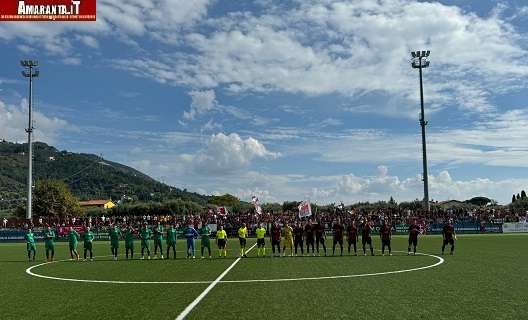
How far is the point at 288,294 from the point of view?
13.6 meters

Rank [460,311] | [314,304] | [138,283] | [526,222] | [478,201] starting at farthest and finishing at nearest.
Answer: [478,201] < [526,222] < [138,283] < [314,304] < [460,311]

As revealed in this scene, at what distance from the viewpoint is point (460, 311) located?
10.8m

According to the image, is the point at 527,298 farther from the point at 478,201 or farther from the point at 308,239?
the point at 478,201

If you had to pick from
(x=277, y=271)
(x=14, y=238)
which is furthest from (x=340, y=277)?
(x=14, y=238)

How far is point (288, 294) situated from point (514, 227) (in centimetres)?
5157

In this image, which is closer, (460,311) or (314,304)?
(460,311)

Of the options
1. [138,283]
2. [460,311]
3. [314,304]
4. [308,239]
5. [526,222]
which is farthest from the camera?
[526,222]

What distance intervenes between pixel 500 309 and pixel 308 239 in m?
18.1

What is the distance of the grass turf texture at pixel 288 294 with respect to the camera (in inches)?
433

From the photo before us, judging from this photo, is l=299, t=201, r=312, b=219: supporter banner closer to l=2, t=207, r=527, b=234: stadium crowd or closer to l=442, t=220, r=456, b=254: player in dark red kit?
l=2, t=207, r=527, b=234: stadium crowd

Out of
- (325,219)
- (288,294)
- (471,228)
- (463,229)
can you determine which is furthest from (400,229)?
(288,294)

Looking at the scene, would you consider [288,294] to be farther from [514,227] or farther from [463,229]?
[514,227]

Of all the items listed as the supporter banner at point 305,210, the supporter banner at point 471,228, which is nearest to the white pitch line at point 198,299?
the supporter banner at point 305,210

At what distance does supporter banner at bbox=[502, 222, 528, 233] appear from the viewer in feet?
188
